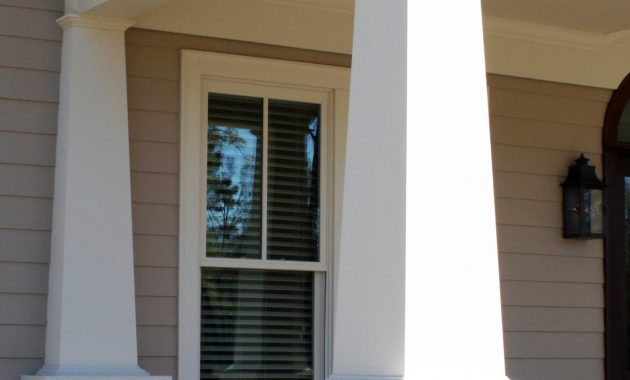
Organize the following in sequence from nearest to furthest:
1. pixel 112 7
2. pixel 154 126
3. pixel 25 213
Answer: pixel 112 7
pixel 25 213
pixel 154 126

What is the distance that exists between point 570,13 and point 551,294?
1690 mm

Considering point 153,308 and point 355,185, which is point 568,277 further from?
point 355,185

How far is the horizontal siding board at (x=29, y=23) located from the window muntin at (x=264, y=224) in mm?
873

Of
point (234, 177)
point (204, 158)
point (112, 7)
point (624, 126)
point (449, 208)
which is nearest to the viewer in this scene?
point (449, 208)

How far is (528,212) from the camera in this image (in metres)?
6.81

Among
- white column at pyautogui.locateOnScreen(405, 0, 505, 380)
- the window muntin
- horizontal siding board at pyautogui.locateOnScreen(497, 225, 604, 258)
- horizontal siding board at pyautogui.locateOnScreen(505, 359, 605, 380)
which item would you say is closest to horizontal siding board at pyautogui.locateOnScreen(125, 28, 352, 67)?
the window muntin

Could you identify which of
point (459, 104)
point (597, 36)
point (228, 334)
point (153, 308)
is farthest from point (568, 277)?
point (459, 104)

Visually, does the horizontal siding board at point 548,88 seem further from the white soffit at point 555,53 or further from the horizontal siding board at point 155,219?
the horizontal siding board at point 155,219

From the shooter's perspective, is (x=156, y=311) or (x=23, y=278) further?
(x=156, y=311)

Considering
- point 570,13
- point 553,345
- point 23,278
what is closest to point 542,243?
point 553,345

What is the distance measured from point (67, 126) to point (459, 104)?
8.15ft

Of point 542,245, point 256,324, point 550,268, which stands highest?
point 542,245

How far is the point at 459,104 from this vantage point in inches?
138

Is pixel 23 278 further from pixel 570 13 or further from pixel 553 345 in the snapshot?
pixel 570 13
